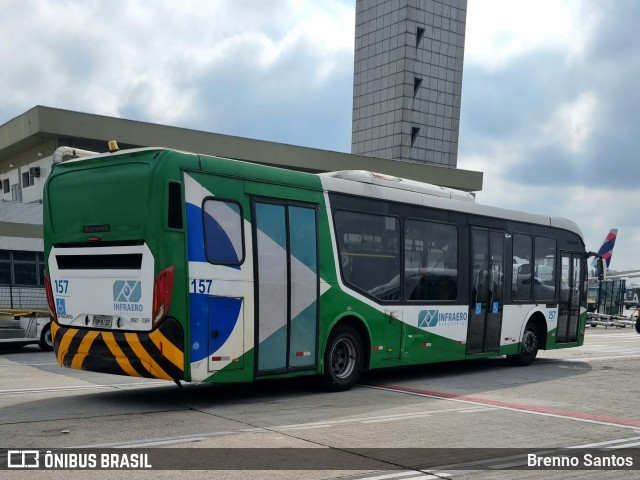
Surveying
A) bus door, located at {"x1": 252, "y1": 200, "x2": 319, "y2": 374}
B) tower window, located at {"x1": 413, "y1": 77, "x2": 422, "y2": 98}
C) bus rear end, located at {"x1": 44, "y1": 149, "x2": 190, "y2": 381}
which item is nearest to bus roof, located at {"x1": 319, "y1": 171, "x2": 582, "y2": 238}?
bus door, located at {"x1": 252, "y1": 200, "x2": 319, "y2": 374}

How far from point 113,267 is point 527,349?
10138 mm

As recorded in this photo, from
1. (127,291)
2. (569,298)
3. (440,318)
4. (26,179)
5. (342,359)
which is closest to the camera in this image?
(127,291)

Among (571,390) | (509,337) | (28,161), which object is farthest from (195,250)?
(28,161)

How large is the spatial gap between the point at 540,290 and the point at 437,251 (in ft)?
13.6

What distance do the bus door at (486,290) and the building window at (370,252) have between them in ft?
8.30

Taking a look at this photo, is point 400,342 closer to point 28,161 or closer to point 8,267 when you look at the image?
point 8,267

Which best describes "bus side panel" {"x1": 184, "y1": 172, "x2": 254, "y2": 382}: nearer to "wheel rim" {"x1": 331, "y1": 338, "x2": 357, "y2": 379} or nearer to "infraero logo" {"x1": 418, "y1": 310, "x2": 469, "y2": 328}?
"wheel rim" {"x1": 331, "y1": 338, "x2": 357, "y2": 379}

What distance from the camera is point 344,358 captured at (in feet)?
39.4

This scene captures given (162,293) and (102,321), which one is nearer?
(162,293)

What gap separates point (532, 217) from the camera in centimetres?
1658

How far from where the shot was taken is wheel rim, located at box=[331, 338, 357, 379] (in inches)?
466

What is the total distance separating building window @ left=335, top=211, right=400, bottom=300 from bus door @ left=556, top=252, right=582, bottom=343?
6.33 meters

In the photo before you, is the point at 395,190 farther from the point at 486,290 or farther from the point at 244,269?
the point at 244,269

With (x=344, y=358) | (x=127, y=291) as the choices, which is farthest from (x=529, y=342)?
(x=127, y=291)
